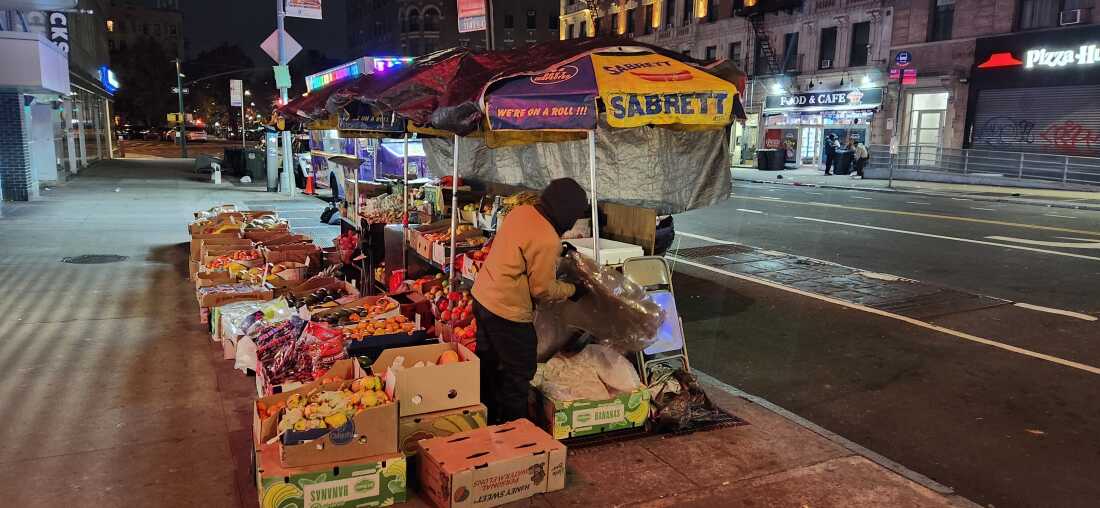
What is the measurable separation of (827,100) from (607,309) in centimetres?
3477

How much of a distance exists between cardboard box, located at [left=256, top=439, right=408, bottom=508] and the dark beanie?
65.1 inches

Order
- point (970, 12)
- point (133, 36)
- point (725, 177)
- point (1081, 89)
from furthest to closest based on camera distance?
point (133, 36)
point (970, 12)
point (1081, 89)
point (725, 177)

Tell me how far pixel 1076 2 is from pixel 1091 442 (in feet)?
96.0

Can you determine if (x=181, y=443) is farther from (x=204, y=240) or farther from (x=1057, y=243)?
(x=1057, y=243)

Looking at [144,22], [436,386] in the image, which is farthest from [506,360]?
[144,22]

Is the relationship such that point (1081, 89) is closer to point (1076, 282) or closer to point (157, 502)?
point (1076, 282)

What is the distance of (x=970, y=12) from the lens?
1192 inches

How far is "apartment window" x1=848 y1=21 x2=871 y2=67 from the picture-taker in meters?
34.9

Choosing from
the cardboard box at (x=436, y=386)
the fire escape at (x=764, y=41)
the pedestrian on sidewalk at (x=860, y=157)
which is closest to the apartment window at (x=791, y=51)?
the fire escape at (x=764, y=41)

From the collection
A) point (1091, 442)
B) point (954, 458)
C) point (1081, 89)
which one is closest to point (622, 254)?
point (954, 458)

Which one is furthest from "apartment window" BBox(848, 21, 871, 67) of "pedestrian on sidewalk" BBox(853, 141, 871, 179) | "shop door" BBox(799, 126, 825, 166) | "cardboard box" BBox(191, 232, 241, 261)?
"cardboard box" BBox(191, 232, 241, 261)

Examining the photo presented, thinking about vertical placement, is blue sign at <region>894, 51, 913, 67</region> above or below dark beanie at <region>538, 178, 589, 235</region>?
above

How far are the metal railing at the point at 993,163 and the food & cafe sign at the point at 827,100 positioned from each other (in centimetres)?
226

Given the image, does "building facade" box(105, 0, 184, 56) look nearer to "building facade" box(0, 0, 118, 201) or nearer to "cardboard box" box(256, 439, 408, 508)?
"building facade" box(0, 0, 118, 201)
